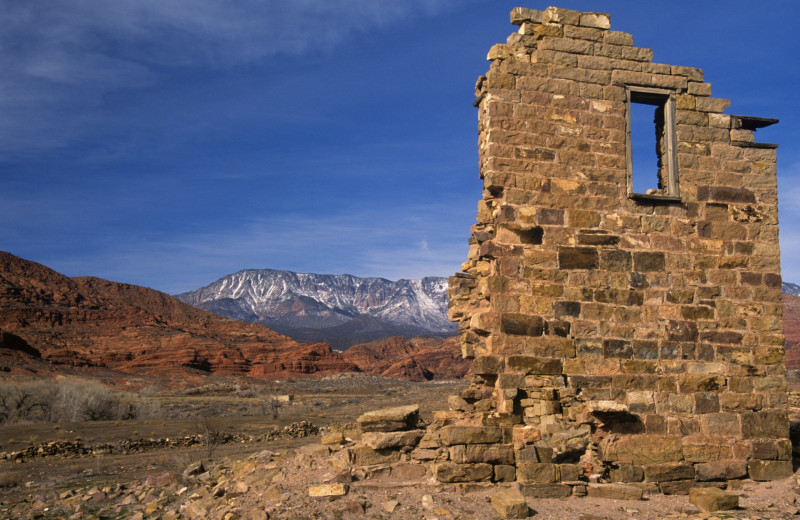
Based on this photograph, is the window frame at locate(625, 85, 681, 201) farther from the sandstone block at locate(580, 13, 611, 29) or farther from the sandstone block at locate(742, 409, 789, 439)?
the sandstone block at locate(742, 409, 789, 439)

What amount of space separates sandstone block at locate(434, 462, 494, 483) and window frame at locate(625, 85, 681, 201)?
13.0 feet

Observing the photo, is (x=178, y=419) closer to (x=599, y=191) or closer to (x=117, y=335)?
(x=599, y=191)

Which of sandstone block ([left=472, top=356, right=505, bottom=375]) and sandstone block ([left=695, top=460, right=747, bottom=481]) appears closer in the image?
sandstone block ([left=472, top=356, right=505, bottom=375])

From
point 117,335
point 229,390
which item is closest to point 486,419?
point 229,390

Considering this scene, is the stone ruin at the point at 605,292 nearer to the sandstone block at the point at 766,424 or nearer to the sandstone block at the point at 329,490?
the sandstone block at the point at 766,424

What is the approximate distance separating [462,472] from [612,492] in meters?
1.72

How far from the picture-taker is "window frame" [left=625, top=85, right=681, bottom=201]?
8.37 metres

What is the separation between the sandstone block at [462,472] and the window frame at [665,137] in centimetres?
397

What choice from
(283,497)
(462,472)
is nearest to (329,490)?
(283,497)

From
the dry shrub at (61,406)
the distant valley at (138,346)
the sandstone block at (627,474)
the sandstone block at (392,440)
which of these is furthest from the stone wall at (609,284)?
the distant valley at (138,346)

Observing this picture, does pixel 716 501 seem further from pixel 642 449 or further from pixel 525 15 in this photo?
pixel 525 15

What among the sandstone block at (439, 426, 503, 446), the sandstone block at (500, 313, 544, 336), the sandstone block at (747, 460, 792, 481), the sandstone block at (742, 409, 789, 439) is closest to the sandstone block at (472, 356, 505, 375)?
the sandstone block at (500, 313, 544, 336)

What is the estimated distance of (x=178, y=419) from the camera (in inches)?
838

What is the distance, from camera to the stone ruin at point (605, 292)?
750 cm
